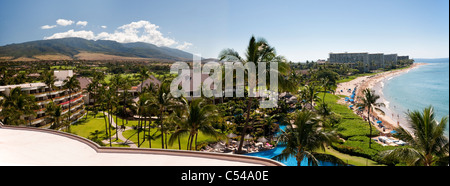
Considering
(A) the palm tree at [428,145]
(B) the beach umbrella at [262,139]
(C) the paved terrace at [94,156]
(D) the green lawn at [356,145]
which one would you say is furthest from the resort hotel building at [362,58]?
(C) the paved terrace at [94,156]

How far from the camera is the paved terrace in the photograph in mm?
6480

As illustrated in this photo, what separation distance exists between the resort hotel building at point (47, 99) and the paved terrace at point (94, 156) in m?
22.7

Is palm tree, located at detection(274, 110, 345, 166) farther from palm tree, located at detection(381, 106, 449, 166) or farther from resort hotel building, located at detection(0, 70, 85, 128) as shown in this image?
resort hotel building, located at detection(0, 70, 85, 128)

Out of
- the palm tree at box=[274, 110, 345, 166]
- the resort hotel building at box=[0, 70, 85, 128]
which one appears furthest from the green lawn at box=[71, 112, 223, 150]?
the palm tree at box=[274, 110, 345, 166]

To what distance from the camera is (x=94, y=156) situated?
24.2 feet

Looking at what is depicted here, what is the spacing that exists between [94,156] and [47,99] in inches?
1176

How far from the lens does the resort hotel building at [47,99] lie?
88.3ft

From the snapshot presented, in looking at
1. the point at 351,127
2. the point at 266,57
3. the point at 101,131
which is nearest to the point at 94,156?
the point at 266,57

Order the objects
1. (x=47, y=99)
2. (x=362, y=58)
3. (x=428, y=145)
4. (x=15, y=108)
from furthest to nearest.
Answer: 1. (x=362, y=58)
2. (x=47, y=99)
3. (x=15, y=108)
4. (x=428, y=145)

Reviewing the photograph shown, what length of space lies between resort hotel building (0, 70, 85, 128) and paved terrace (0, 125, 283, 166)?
22660mm

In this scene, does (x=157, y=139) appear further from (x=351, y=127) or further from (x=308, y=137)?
(x=351, y=127)

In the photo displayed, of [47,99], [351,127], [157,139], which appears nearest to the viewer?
[157,139]

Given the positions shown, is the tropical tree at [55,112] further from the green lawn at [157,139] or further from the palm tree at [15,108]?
the green lawn at [157,139]
